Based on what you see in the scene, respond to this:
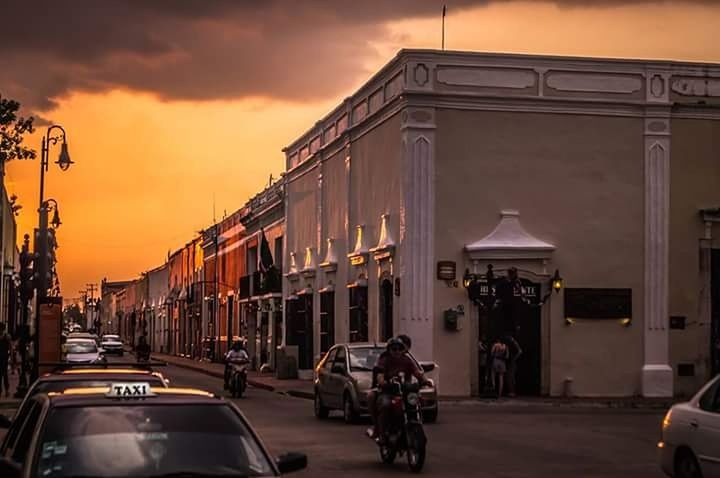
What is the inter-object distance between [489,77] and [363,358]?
11925mm

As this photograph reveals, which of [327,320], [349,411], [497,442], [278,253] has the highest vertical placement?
[278,253]

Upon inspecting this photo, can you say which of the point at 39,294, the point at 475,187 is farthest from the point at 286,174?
the point at 39,294

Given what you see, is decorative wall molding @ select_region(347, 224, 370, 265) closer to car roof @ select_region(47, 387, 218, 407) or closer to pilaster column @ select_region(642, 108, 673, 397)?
pilaster column @ select_region(642, 108, 673, 397)

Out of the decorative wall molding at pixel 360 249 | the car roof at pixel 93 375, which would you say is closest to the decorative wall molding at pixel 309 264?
the decorative wall molding at pixel 360 249

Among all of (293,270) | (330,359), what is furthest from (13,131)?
(293,270)

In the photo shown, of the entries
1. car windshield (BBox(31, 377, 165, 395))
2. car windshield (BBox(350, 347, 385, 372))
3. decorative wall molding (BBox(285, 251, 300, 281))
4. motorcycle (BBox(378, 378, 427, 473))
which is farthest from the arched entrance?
car windshield (BBox(31, 377, 165, 395))

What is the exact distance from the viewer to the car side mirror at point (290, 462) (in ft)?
27.0

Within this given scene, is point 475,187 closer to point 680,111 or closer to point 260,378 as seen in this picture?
point 680,111

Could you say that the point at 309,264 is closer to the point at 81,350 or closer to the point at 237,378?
the point at 81,350

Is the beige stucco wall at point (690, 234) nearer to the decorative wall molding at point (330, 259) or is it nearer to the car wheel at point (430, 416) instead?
the car wheel at point (430, 416)

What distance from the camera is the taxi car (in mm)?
7543

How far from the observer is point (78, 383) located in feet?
38.2

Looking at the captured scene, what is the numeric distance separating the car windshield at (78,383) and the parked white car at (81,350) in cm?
3469

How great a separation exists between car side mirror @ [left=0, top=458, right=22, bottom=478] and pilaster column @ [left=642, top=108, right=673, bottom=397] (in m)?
30.4
